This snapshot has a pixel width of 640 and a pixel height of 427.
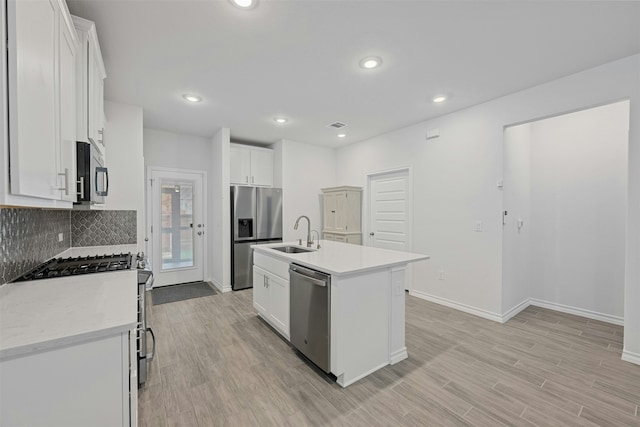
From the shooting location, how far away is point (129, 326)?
1.00 metres

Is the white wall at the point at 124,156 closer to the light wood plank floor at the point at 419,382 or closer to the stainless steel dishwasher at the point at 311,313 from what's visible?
the light wood plank floor at the point at 419,382

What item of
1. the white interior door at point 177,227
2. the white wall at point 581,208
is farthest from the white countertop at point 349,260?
the white interior door at point 177,227

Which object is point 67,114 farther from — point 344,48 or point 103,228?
point 103,228

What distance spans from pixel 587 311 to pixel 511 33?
3.49 m

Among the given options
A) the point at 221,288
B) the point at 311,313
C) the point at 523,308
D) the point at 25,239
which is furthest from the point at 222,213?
the point at 523,308

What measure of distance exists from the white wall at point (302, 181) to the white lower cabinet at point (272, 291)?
187cm

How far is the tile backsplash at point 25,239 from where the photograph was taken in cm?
142

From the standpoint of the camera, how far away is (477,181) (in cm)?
333

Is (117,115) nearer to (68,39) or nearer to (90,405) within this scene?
(68,39)

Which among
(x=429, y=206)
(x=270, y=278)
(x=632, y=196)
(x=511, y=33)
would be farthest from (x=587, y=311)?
(x=270, y=278)

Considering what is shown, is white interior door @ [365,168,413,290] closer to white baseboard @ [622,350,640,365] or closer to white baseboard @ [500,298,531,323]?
white baseboard @ [500,298,531,323]

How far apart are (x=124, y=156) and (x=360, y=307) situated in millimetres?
3315

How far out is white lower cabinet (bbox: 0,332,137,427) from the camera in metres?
0.83

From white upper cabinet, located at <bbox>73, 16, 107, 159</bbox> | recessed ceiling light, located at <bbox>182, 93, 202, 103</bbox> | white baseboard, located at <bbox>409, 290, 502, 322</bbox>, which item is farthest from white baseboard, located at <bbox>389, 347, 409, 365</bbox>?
recessed ceiling light, located at <bbox>182, 93, 202, 103</bbox>
